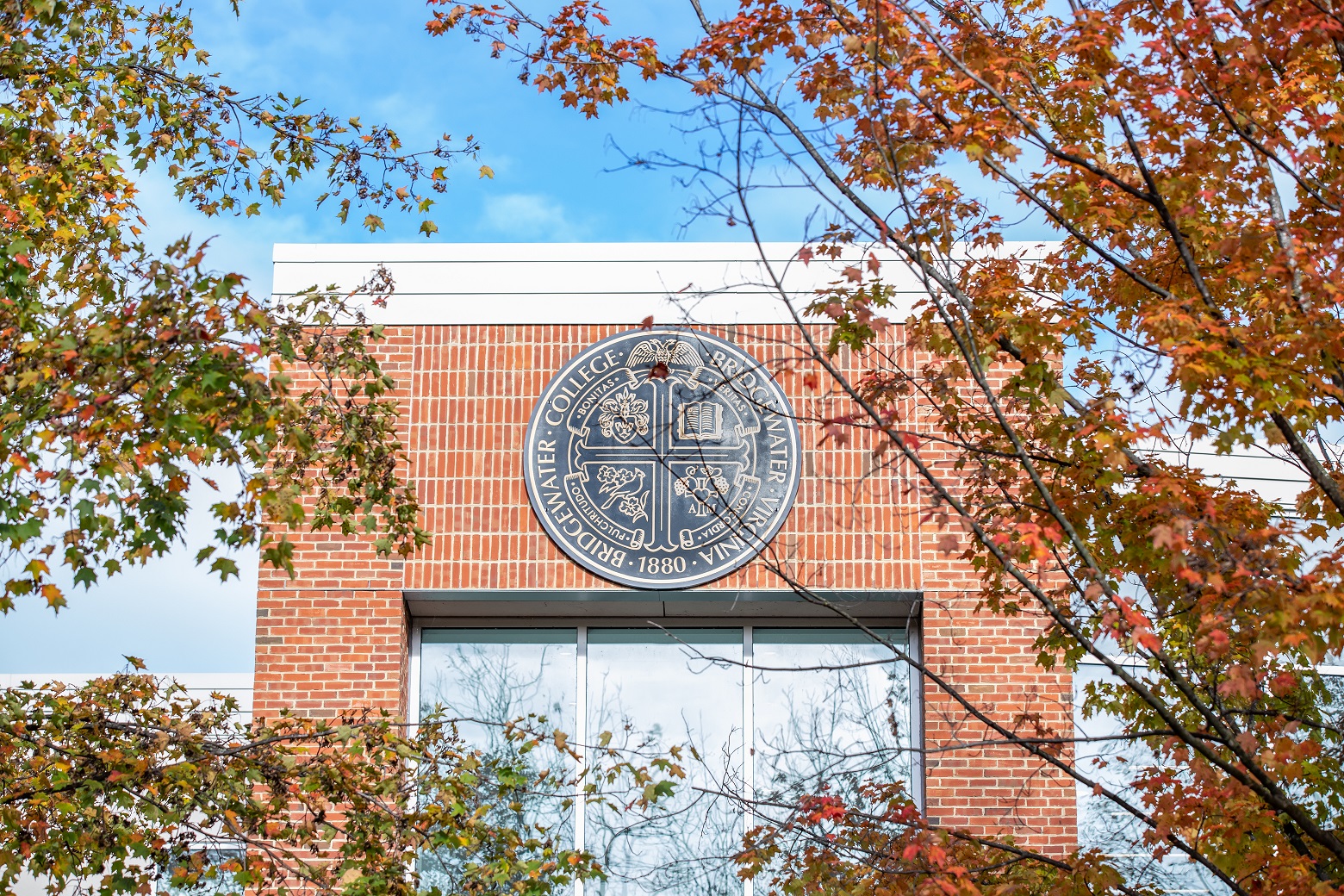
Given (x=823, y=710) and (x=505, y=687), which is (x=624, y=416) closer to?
(x=505, y=687)

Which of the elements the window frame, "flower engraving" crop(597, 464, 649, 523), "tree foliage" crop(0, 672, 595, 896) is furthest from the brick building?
"tree foliage" crop(0, 672, 595, 896)

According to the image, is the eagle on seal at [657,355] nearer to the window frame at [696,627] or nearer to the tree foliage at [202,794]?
the window frame at [696,627]

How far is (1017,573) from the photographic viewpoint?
5.45 m

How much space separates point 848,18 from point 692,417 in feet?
13.4

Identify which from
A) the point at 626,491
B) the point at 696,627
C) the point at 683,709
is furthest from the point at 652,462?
the point at 683,709

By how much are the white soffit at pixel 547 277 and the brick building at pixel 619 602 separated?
16mm

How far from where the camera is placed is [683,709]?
10141 millimetres

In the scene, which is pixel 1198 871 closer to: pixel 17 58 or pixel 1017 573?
pixel 1017 573

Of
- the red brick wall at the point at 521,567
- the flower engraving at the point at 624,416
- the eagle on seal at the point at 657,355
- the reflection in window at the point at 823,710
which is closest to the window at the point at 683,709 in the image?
the reflection in window at the point at 823,710

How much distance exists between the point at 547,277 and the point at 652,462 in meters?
1.59

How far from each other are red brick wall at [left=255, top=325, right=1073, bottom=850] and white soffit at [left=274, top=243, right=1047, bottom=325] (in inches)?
5.4

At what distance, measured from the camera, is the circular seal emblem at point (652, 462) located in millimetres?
9836

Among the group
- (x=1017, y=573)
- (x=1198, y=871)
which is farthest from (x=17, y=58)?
(x=1198, y=871)

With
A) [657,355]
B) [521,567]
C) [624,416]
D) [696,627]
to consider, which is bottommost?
[696,627]
